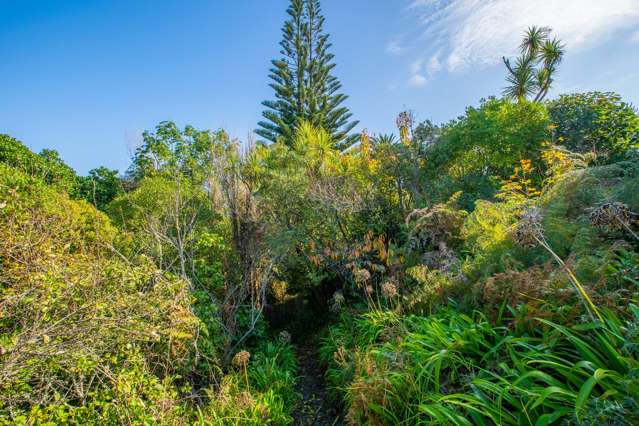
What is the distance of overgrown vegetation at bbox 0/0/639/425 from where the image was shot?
1.79 metres

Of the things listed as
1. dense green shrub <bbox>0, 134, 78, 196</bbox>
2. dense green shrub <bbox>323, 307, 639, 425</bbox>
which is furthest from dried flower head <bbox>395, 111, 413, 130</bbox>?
dense green shrub <bbox>0, 134, 78, 196</bbox>

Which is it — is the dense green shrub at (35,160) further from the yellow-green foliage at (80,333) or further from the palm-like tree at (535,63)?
the palm-like tree at (535,63)

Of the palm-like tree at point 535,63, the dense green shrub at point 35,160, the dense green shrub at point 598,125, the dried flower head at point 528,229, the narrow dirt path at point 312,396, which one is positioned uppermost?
the palm-like tree at point 535,63

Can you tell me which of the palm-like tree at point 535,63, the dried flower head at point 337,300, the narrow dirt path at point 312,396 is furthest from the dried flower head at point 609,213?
the palm-like tree at point 535,63

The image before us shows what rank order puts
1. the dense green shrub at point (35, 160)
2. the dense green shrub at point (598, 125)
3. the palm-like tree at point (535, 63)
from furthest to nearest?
the palm-like tree at point (535, 63) < the dense green shrub at point (35, 160) < the dense green shrub at point (598, 125)

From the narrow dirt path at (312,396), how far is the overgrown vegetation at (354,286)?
3.1 inches

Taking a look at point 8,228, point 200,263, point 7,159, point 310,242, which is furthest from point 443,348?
point 7,159

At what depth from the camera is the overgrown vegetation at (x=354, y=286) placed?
5.87 feet

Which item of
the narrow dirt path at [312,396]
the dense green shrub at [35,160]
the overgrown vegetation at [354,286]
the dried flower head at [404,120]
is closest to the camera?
the overgrown vegetation at [354,286]

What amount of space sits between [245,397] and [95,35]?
5.89m

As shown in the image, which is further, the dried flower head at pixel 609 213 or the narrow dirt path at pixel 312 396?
the narrow dirt path at pixel 312 396

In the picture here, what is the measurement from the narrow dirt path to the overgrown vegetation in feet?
0.26

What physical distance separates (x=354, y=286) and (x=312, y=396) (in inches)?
75.4

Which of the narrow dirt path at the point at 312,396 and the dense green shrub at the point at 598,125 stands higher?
the dense green shrub at the point at 598,125
